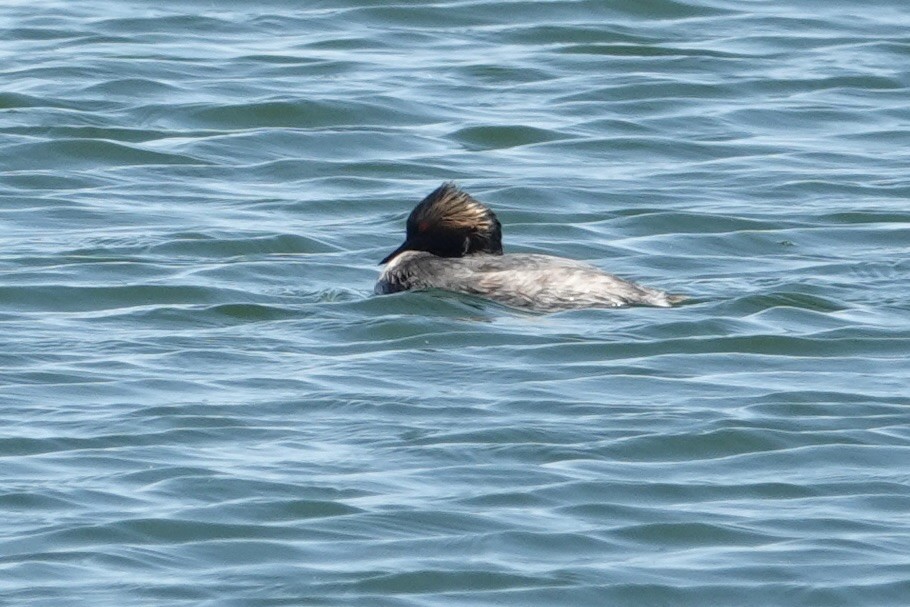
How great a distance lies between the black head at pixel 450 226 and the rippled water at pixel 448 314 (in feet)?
1.27

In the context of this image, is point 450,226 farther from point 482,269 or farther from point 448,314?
point 448,314

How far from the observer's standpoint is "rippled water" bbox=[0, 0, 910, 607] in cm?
911

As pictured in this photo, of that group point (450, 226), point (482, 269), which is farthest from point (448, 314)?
point (450, 226)

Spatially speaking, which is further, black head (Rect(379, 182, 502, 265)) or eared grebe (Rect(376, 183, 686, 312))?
black head (Rect(379, 182, 502, 265))

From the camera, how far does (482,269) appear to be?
45.2 ft

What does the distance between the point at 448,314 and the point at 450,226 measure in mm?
1131

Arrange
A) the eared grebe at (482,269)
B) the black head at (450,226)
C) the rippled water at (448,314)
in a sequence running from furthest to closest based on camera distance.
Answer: the black head at (450,226) → the eared grebe at (482,269) → the rippled water at (448,314)

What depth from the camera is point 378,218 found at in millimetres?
15711

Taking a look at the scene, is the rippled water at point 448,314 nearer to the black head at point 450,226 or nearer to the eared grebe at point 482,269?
the eared grebe at point 482,269

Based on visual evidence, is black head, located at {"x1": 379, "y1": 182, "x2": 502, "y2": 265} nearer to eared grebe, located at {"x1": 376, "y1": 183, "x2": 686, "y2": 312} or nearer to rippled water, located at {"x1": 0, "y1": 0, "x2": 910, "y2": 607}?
eared grebe, located at {"x1": 376, "y1": 183, "x2": 686, "y2": 312}

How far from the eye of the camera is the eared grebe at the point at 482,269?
1316cm

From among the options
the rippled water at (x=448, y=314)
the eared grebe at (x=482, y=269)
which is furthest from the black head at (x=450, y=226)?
the rippled water at (x=448, y=314)

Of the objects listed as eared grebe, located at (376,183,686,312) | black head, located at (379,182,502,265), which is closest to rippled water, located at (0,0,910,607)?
eared grebe, located at (376,183,686,312)

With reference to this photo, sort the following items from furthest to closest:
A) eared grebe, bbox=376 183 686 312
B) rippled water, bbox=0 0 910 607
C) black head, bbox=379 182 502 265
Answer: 1. black head, bbox=379 182 502 265
2. eared grebe, bbox=376 183 686 312
3. rippled water, bbox=0 0 910 607
